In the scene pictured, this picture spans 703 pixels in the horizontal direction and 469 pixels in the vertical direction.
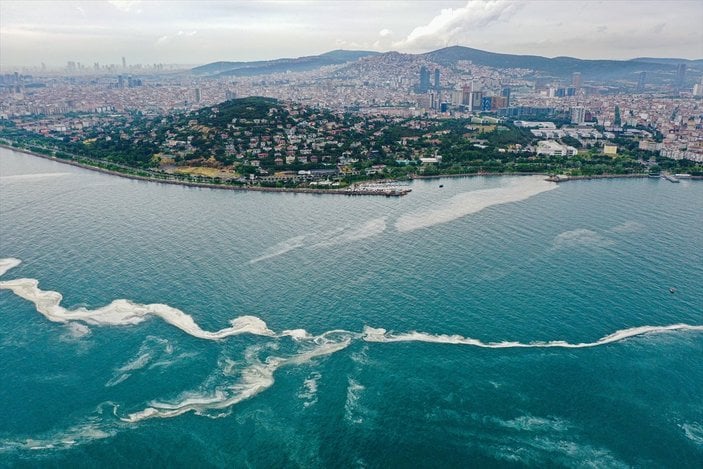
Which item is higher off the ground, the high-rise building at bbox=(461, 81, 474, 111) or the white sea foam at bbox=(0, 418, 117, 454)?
the high-rise building at bbox=(461, 81, 474, 111)

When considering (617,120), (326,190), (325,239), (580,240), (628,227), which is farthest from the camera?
(617,120)

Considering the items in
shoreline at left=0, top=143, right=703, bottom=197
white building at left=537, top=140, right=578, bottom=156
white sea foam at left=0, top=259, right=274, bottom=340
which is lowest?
white sea foam at left=0, top=259, right=274, bottom=340

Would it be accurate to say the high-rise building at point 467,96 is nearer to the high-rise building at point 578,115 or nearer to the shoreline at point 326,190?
the high-rise building at point 578,115

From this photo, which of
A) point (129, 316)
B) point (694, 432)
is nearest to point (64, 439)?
point (129, 316)

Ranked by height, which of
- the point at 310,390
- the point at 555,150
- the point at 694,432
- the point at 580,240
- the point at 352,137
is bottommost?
the point at 694,432

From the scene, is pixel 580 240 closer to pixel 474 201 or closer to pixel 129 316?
pixel 474 201

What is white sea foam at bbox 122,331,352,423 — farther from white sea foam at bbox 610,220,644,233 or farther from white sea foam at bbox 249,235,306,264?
white sea foam at bbox 610,220,644,233

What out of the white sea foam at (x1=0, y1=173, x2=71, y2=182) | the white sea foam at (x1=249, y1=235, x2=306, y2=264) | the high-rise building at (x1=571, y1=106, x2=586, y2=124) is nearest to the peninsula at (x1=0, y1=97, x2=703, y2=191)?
the white sea foam at (x1=0, y1=173, x2=71, y2=182)
